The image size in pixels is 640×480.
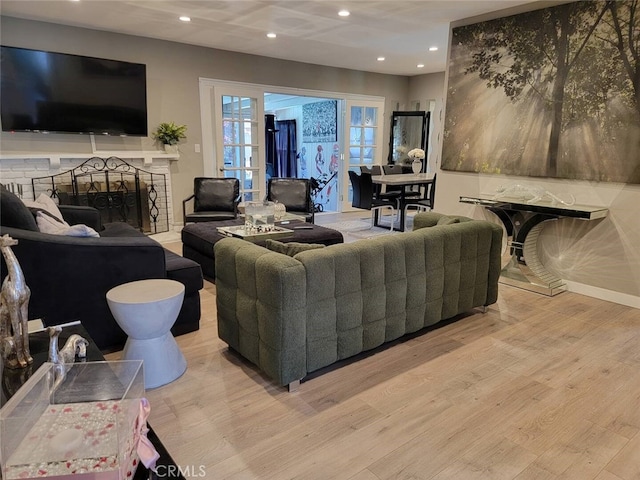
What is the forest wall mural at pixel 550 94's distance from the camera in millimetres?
3400

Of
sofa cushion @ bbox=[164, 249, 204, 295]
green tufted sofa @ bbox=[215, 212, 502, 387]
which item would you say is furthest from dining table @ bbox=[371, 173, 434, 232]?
sofa cushion @ bbox=[164, 249, 204, 295]

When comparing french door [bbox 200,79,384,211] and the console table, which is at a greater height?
french door [bbox 200,79,384,211]

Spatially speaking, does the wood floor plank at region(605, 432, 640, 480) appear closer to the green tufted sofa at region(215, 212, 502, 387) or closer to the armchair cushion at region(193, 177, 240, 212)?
the green tufted sofa at region(215, 212, 502, 387)

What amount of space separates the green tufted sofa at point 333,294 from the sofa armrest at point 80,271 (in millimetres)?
532

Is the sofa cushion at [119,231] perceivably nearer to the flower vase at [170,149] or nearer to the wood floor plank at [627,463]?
the flower vase at [170,149]

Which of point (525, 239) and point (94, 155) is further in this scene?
point (94, 155)

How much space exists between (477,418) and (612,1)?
349 cm

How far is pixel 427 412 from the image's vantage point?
2072mm

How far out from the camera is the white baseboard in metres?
3.55

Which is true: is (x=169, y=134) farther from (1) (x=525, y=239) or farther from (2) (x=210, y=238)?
(1) (x=525, y=239)

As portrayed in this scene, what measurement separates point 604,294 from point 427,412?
2.62m

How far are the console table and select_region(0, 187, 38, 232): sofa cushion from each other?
373 centimetres

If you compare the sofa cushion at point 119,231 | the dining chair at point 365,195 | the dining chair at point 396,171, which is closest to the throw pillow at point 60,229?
the sofa cushion at point 119,231

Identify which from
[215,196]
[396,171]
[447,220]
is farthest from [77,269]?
[396,171]
